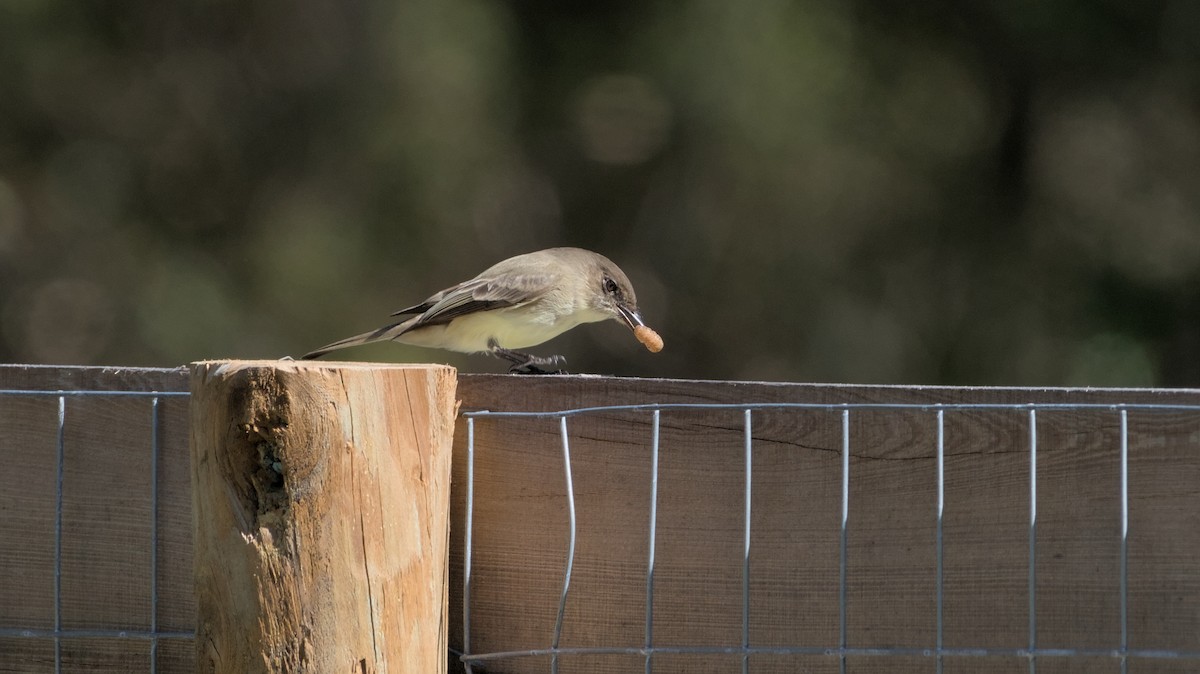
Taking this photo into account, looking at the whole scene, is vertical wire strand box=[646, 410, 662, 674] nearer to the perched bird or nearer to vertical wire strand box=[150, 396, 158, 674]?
vertical wire strand box=[150, 396, 158, 674]

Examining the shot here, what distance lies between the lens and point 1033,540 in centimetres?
211

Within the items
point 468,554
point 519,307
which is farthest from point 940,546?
point 519,307

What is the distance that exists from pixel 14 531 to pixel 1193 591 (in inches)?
77.7

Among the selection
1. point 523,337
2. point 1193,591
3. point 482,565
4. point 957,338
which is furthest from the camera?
point 957,338

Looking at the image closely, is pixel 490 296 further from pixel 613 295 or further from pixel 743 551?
pixel 743 551

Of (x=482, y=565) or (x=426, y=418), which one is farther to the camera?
(x=482, y=565)

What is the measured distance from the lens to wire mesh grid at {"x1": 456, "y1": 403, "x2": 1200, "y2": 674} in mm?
2100

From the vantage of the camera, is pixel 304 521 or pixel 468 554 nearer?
pixel 304 521

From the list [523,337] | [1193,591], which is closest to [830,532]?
[1193,591]

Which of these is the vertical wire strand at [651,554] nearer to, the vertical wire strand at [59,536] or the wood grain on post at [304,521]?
the wood grain on post at [304,521]

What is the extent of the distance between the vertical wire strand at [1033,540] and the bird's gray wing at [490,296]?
11.6 ft

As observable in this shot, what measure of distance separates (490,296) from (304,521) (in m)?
3.53

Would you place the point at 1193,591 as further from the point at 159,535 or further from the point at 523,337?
the point at 523,337

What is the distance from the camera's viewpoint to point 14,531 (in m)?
2.48
